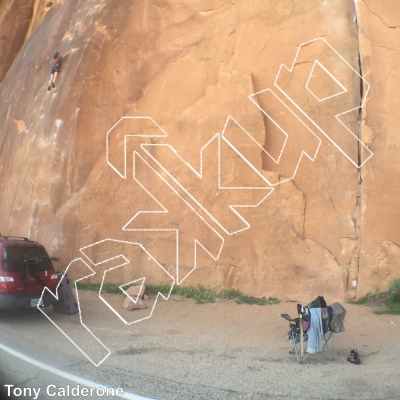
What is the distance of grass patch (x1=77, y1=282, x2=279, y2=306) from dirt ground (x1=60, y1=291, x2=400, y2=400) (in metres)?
0.33

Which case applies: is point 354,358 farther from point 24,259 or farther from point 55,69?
point 55,69

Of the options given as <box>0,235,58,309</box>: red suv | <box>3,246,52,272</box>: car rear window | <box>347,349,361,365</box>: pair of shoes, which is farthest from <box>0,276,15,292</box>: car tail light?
<box>347,349,361,365</box>: pair of shoes

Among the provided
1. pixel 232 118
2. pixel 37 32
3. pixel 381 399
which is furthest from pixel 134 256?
pixel 37 32

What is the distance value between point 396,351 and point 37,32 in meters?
16.9

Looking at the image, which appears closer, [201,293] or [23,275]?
[23,275]

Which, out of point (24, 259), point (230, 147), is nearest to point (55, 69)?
point (230, 147)

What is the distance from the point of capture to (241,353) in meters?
6.96

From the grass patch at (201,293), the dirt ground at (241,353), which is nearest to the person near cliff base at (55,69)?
the grass patch at (201,293)

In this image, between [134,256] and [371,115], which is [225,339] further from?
[371,115]

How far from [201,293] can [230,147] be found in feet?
11.9

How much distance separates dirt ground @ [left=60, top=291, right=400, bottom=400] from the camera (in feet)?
17.9

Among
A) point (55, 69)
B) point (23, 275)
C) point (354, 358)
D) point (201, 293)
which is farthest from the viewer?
point (55, 69)

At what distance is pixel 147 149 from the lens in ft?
41.1

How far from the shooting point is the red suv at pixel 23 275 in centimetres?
819
